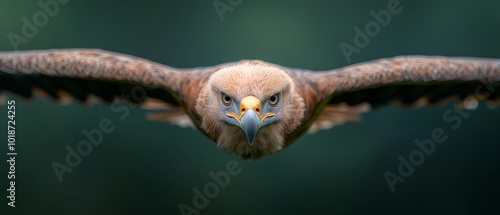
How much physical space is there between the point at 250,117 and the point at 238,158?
2323mm

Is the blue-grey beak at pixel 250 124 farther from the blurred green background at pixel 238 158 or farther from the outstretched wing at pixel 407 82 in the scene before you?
the blurred green background at pixel 238 158

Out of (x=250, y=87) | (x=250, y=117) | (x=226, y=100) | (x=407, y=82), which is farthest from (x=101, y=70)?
(x=407, y=82)

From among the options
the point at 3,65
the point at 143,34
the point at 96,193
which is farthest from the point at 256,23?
the point at 3,65

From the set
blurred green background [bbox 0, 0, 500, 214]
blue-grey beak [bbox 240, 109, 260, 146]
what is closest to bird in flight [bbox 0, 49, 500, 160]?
blue-grey beak [bbox 240, 109, 260, 146]

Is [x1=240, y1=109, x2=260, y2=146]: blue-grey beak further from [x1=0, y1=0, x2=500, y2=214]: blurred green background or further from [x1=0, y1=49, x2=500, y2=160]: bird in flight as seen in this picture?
[x1=0, y1=0, x2=500, y2=214]: blurred green background

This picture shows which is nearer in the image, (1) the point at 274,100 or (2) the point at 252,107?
(2) the point at 252,107

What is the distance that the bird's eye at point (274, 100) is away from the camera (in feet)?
11.4

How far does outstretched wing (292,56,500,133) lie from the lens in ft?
12.8

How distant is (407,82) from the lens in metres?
3.97

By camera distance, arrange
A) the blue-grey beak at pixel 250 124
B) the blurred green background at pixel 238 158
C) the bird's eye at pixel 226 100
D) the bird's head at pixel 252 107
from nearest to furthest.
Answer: the blue-grey beak at pixel 250 124 < the bird's head at pixel 252 107 < the bird's eye at pixel 226 100 < the blurred green background at pixel 238 158

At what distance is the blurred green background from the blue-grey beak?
2.20 metres

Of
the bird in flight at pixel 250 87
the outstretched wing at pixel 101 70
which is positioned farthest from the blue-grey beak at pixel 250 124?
the outstretched wing at pixel 101 70

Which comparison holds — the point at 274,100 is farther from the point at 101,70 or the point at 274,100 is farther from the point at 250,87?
the point at 101,70

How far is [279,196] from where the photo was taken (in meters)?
5.81
